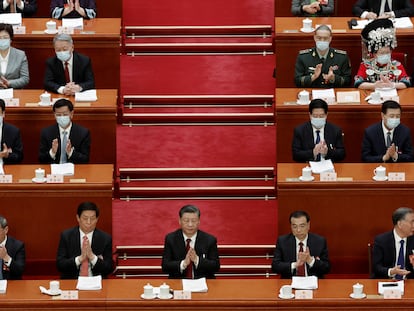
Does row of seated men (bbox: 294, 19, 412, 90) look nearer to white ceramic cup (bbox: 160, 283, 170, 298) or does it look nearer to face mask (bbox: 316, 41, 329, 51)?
face mask (bbox: 316, 41, 329, 51)

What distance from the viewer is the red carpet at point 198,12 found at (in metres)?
8.44

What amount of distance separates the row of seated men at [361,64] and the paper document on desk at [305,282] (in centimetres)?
167

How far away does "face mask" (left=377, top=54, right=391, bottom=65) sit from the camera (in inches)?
297

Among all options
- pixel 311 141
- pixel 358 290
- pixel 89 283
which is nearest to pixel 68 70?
pixel 311 141

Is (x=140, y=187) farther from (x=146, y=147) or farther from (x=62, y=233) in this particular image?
(x=62, y=233)

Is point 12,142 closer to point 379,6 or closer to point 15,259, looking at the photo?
point 15,259

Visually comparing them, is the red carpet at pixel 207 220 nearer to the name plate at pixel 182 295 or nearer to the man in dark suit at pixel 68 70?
the man in dark suit at pixel 68 70

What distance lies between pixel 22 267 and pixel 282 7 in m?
2.60

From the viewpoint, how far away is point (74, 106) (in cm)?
738

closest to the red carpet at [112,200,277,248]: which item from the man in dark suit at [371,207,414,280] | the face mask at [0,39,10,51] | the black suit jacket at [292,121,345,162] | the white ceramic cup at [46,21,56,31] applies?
the black suit jacket at [292,121,345,162]

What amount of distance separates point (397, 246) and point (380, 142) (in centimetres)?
79

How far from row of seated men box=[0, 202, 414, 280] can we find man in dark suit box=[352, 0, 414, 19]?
1.95 m

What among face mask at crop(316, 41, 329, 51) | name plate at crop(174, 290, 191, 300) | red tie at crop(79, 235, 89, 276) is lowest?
name plate at crop(174, 290, 191, 300)

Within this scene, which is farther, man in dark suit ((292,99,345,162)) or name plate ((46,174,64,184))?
man in dark suit ((292,99,345,162))
